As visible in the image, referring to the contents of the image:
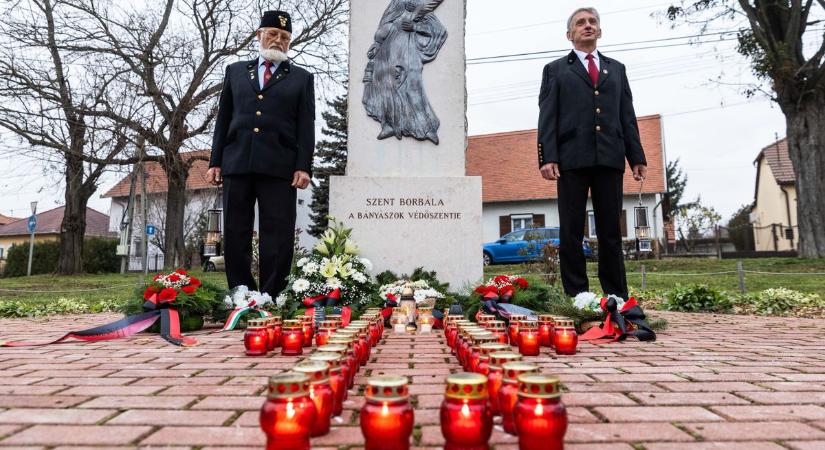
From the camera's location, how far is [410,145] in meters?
5.41

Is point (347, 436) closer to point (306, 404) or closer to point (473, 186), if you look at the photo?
point (306, 404)

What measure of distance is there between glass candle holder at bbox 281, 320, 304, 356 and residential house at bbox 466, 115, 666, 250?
67.5ft

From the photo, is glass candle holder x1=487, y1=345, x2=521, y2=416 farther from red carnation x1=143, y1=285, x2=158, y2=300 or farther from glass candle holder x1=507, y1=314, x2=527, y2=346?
red carnation x1=143, y1=285, x2=158, y2=300

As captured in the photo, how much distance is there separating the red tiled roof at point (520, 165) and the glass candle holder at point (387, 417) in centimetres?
2319

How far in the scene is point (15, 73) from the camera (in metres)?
12.3

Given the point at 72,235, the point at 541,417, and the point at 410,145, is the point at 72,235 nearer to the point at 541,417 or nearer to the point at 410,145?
the point at 410,145

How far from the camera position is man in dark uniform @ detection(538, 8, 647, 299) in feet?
13.2

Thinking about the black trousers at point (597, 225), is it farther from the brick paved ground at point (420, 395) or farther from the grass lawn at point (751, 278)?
the grass lawn at point (751, 278)

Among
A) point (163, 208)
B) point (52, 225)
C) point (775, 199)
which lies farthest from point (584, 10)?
point (52, 225)

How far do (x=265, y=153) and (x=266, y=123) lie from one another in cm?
25

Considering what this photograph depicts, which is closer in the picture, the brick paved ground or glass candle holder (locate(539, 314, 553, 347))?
the brick paved ground

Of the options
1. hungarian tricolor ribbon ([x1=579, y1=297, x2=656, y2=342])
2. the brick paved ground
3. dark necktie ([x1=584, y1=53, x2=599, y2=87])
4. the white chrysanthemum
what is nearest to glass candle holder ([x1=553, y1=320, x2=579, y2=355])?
the brick paved ground

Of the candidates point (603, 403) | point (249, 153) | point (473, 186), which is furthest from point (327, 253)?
point (603, 403)

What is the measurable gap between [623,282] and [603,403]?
2.50 m
